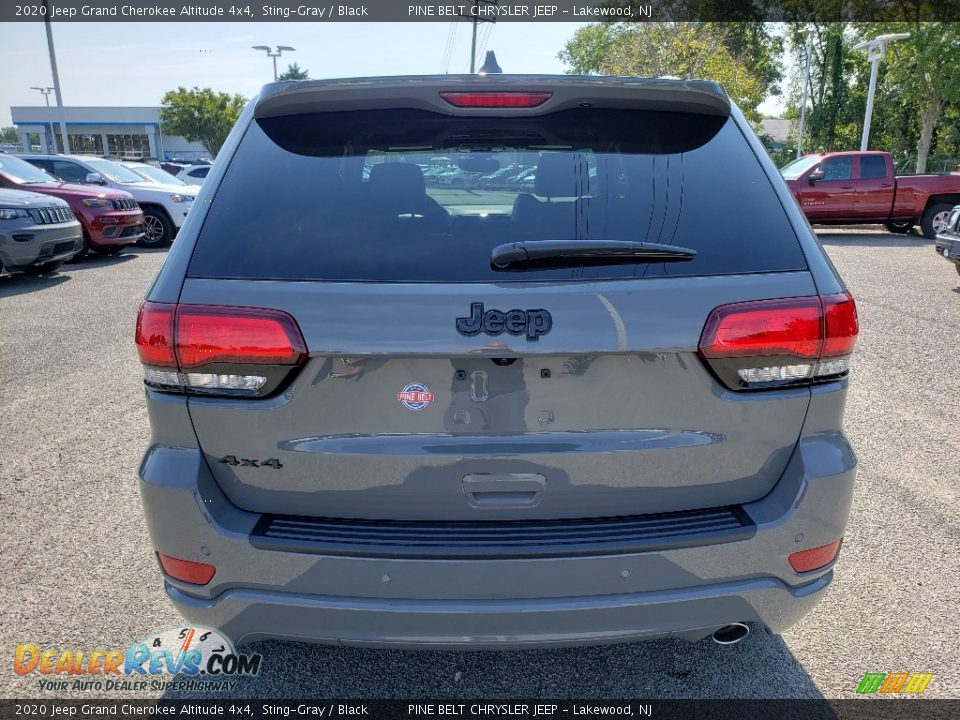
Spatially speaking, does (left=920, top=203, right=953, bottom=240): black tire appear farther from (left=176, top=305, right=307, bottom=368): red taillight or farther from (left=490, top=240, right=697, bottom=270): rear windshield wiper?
(left=176, top=305, right=307, bottom=368): red taillight

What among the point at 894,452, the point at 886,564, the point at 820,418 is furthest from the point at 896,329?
the point at 820,418

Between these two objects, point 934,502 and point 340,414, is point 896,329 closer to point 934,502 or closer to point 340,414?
point 934,502

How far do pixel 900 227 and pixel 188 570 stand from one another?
19.7 m

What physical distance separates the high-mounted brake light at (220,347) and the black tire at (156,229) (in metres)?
13.8

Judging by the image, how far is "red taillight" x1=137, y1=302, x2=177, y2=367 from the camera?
1830mm

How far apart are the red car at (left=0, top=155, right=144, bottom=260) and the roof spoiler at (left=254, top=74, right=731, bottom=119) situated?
11448 mm

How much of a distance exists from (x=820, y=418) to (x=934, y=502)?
237 centimetres

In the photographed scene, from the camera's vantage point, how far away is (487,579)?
1802mm

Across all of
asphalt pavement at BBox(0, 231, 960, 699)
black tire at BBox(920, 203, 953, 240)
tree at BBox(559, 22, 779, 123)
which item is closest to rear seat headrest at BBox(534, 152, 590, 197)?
asphalt pavement at BBox(0, 231, 960, 699)

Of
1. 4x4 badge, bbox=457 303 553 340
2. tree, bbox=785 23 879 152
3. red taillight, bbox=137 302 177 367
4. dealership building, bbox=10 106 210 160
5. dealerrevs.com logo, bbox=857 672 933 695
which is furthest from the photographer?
dealership building, bbox=10 106 210 160

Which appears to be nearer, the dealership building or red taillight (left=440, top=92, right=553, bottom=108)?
red taillight (left=440, top=92, right=553, bottom=108)

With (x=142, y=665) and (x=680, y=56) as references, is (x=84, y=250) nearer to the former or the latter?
(x=142, y=665)

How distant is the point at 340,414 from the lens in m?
1.81

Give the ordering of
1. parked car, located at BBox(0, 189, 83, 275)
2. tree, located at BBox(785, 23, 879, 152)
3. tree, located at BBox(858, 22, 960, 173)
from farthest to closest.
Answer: tree, located at BBox(785, 23, 879, 152) < tree, located at BBox(858, 22, 960, 173) < parked car, located at BBox(0, 189, 83, 275)
